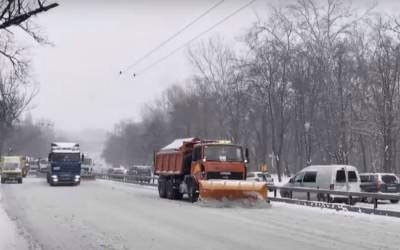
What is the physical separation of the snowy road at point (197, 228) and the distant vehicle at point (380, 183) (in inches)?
303

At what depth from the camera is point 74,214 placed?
2203cm

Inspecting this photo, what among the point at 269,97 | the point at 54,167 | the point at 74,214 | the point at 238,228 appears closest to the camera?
the point at 238,228

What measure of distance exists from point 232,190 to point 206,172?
Answer: 2153 millimetres

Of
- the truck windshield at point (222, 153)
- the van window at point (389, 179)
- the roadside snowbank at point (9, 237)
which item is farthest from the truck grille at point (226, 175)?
the roadside snowbank at point (9, 237)

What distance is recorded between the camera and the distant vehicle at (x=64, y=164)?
47.1 metres

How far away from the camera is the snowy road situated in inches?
552

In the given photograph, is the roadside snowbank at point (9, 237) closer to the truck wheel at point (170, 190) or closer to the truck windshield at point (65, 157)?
the truck wheel at point (170, 190)

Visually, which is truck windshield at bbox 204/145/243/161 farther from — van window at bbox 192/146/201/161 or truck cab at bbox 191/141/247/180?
van window at bbox 192/146/201/161

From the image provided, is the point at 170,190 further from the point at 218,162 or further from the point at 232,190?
the point at 232,190

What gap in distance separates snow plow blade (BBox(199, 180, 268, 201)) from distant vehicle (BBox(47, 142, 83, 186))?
929 inches

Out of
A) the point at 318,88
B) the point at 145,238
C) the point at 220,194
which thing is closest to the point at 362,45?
the point at 318,88

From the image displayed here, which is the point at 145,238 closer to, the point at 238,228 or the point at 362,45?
the point at 238,228

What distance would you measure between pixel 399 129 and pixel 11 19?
4427 centimetres

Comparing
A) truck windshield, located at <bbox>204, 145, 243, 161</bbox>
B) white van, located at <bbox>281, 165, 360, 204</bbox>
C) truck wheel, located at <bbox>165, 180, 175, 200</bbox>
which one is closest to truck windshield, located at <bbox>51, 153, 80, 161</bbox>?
truck wheel, located at <bbox>165, 180, 175, 200</bbox>
